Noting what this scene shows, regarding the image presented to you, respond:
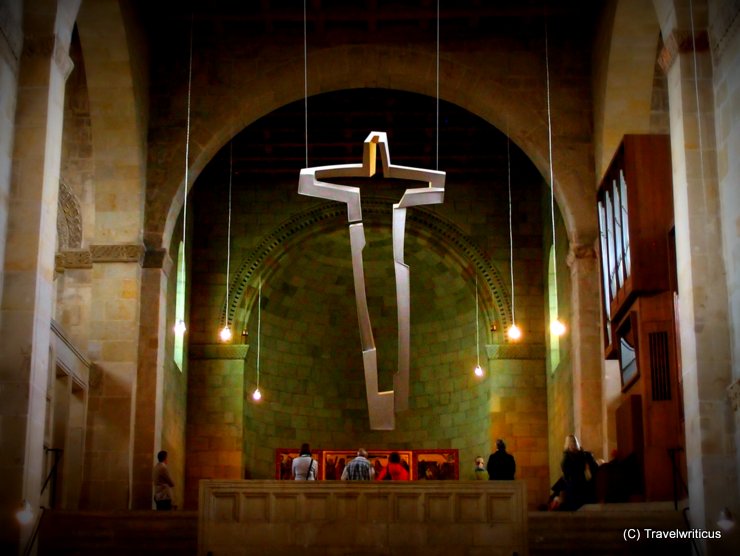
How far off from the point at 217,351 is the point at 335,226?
371 centimetres

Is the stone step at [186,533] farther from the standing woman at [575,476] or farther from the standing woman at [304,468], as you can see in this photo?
the standing woman at [304,468]

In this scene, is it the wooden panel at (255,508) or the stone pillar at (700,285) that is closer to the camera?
the stone pillar at (700,285)

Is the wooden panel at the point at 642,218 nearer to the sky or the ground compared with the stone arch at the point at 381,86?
nearer to the ground

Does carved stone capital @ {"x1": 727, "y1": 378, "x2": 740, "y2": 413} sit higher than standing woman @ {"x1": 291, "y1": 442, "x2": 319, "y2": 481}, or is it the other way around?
carved stone capital @ {"x1": 727, "y1": 378, "x2": 740, "y2": 413}

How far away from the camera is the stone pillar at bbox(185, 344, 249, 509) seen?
1086 inches

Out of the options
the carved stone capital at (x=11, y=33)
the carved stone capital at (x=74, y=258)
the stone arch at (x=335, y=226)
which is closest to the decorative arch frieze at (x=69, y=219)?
the carved stone capital at (x=74, y=258)

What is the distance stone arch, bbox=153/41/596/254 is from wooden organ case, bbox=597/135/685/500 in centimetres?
324

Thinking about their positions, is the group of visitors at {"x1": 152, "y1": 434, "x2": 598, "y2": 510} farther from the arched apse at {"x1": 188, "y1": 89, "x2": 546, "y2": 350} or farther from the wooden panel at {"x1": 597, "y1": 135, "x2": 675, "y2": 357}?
the arched apse at {"x1": 188, "y1": 89, "x2": 546, "y2": 350}

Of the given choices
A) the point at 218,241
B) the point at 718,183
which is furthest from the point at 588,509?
the point at 218,241

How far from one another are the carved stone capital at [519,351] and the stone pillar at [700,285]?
1167cm

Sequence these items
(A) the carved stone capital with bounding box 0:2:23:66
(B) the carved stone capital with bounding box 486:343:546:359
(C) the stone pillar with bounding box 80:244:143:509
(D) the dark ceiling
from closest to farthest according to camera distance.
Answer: (A) the carved stone capital with bounding box 0:2:23:66 → (C) the stone pillar with bounding box 80:244:143:509 → (D) the dark ceiling → (B) the carved stone capital with bounding box 486:343:546:359

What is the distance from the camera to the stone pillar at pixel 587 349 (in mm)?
22000

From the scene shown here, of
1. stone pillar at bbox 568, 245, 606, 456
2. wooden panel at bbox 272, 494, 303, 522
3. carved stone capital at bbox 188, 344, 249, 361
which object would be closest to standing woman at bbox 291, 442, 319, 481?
wooden panel at bbox 272, 494, 303, 522

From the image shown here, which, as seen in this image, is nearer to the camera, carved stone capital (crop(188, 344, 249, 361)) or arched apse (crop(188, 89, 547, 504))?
arched apse (crop(188, 89, 547, 504))
